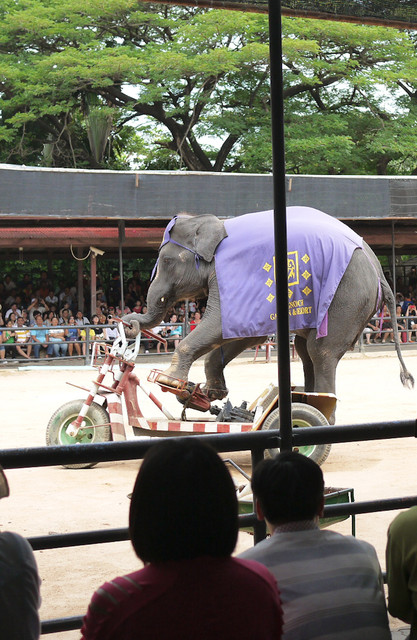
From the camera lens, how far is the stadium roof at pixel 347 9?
3.49m

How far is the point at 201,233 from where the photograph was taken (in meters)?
8.34

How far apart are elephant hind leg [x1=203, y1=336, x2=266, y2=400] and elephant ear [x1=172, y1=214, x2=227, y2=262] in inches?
A: 35.3

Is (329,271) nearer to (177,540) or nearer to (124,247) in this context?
(177,540)

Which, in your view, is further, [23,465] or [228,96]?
[228,96]

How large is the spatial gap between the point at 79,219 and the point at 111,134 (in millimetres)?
9865

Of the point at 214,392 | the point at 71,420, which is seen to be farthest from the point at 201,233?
the point at 71,420

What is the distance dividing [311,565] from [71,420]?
18.6ft

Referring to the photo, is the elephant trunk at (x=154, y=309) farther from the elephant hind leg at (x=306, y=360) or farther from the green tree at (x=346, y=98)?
the green tree at (x=346, y=98)

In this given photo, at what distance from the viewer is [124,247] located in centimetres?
2036

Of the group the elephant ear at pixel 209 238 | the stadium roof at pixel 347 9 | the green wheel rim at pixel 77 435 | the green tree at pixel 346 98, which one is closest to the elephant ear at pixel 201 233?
the elephant ear at pixel 209 238

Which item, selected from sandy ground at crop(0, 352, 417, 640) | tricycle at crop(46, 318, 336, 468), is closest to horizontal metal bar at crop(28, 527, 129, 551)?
sandy ground at crop(0, 352, 417, 640)

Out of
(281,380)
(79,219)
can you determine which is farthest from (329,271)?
(79,219)

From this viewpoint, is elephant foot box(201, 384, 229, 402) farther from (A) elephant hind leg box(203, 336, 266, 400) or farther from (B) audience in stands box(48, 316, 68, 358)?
(B) audience in stands box(48, 316, 68, 358)

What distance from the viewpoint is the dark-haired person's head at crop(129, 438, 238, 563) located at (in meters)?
Result: 1.65
